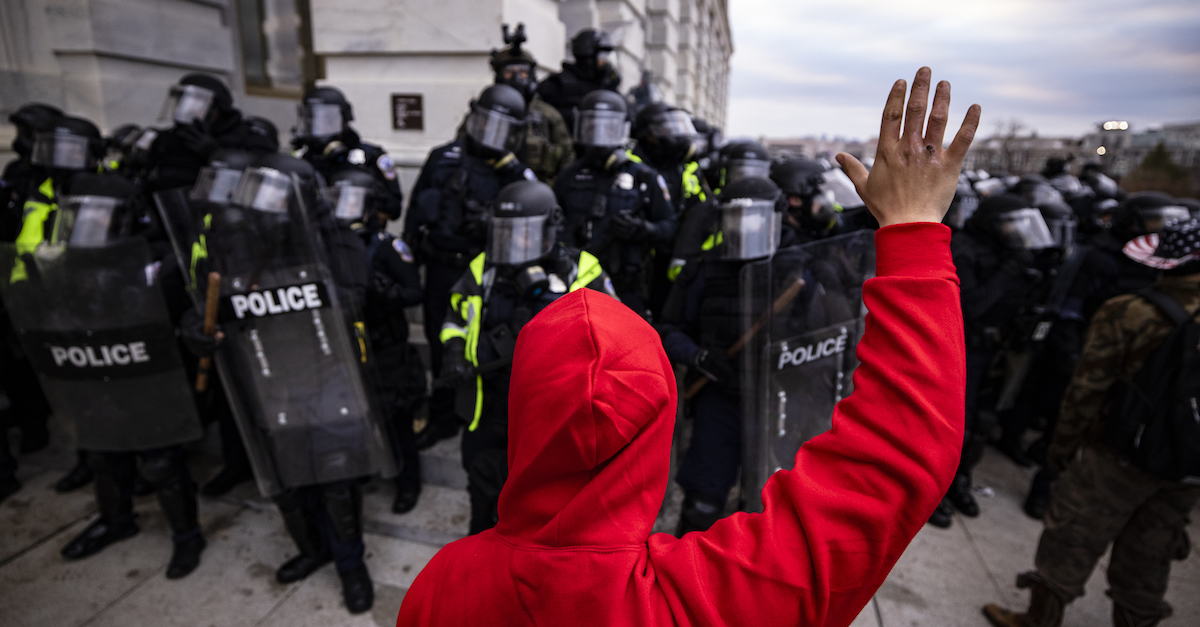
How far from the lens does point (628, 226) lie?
3920mm

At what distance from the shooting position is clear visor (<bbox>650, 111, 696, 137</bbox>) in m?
4.66

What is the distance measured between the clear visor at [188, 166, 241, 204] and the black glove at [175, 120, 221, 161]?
1.72m

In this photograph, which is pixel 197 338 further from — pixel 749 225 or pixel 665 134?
pixel 665 134

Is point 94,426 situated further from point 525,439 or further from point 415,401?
point 525,439

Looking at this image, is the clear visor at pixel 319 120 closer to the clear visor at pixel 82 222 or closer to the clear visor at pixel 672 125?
the clear visor at pixel 82 222

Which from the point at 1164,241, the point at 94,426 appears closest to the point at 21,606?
the point at 94,426

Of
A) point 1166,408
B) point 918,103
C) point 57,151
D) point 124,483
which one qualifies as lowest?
point 124,483

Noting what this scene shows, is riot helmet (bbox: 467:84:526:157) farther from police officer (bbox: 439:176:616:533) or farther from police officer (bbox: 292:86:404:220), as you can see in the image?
police officer (bbox: 439:176:616:533)

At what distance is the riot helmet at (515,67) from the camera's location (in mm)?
4832

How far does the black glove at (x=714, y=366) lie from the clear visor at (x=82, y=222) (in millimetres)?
2880

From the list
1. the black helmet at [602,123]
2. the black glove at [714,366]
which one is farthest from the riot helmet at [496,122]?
the black glove at [714,366]

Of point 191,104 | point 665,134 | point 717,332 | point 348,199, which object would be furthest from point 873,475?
point 191,104

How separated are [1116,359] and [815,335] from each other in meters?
1.30

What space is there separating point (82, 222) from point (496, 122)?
225 cm
